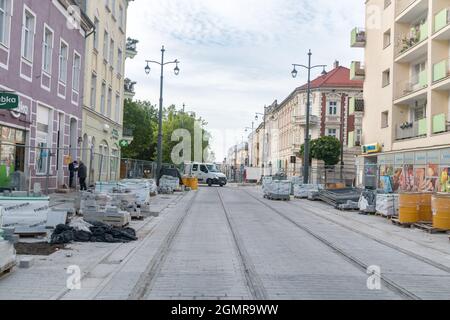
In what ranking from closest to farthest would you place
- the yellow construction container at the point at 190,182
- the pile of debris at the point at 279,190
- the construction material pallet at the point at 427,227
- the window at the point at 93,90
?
the construction material pallet at the point at 427,227 < the pile of debris at the point at 279,190 < the window at the point at 93,90 < the yellow construction container at the point at 190,182

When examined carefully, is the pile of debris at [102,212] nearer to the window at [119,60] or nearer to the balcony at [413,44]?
the balcony at [413,44]

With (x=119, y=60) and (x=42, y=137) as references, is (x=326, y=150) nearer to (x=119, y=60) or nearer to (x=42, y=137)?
(x=119, y=60)

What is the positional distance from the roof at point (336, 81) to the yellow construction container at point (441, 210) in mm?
52462

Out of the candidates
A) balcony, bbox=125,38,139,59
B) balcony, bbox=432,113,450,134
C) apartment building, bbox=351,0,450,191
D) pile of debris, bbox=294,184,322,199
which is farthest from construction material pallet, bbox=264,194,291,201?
balcony, bbox=125,38,139,59

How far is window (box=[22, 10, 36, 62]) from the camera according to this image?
65.6ft

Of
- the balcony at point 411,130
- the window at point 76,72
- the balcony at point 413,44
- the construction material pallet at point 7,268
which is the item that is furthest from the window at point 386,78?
the construction material pallet at point 7,268

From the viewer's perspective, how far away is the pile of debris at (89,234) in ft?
35.2

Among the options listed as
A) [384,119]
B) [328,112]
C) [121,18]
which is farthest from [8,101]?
[328,112]

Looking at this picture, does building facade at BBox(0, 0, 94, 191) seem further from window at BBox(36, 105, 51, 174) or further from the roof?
the roof

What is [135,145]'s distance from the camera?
2589 inches

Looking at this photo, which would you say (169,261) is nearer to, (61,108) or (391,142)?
(61,108)

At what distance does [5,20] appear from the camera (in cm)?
1792

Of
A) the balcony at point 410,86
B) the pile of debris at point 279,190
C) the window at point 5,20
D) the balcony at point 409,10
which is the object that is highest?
the balcony at point 409,10

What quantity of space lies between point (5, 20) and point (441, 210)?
14967 mm
